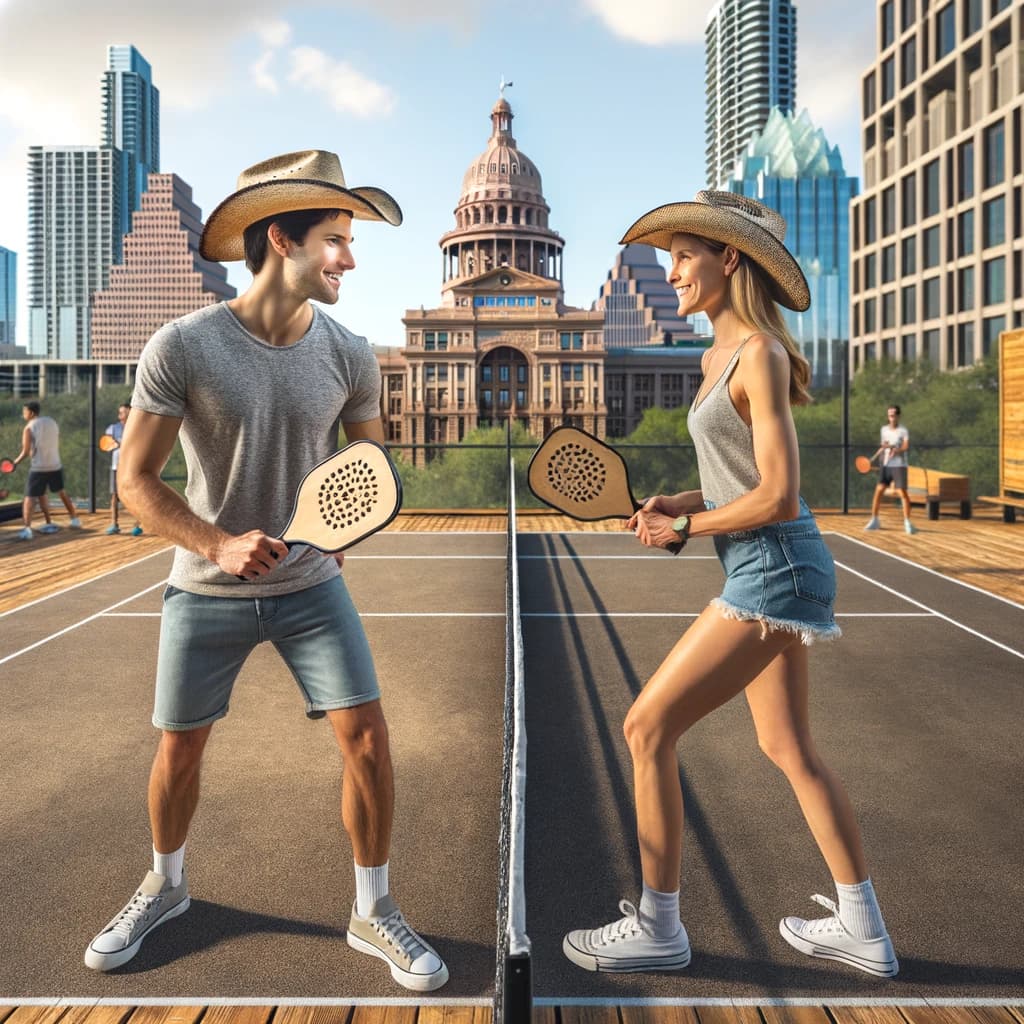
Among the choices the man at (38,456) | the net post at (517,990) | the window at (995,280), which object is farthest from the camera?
the window at (995,280)

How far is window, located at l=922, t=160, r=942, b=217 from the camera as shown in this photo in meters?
56.8

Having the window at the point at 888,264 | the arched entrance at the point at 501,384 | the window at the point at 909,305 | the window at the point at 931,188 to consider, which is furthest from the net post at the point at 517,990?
the arched entrance at the point at 501,384

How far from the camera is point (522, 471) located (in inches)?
1510

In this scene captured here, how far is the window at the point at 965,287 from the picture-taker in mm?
53906

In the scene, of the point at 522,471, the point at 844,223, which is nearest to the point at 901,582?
the point at 522,471

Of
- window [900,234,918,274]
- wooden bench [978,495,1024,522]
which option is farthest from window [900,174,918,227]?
wooden bench [978,495,1024,522]

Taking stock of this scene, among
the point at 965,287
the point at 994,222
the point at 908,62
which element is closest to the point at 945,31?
the point at 908,62

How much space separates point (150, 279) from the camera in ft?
643

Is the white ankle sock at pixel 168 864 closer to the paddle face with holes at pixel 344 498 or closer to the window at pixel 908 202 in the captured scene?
the paddle face with holes at pixel 344 498

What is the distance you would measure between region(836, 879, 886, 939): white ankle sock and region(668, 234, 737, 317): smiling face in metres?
1.62

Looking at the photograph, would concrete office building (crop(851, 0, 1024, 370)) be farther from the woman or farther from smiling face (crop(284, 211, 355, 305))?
smiling face (crop(284, 211, 355, 305))

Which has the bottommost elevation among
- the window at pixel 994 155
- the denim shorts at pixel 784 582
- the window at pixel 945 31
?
the denim shorts at pixel 784 582

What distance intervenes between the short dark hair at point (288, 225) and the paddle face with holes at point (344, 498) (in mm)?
657

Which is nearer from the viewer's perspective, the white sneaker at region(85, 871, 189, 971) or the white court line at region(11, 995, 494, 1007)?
the white court line at region(11, 995, 494, 1007)
